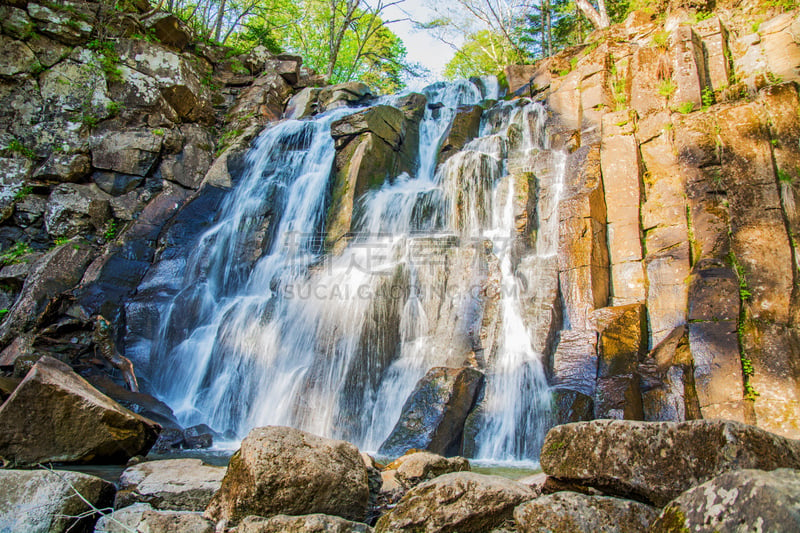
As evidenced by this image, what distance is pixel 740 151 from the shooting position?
26.6ft

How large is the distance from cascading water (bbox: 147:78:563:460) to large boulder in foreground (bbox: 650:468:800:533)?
201 inches

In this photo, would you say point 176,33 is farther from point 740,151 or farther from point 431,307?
point 740,151

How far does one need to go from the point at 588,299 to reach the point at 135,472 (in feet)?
23.0

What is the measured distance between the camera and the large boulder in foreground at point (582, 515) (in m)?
2.45

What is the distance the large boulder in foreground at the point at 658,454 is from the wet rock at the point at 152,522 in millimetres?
2397

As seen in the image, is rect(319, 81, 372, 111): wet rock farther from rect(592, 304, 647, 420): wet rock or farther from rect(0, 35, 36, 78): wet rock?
rect(592, 304, 647, 420): wet rock

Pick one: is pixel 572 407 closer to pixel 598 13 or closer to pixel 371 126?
pixel 371 126

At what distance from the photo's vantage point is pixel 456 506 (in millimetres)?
3008

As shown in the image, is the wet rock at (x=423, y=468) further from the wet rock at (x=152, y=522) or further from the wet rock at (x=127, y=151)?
the wet rock at (x=127, y=151)

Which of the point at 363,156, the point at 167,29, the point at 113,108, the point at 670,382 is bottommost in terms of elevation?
the point at 670,382

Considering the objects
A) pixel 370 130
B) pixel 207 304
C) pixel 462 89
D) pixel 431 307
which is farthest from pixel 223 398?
pixel 462 89

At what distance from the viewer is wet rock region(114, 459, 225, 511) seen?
12.6ft

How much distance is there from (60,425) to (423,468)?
3.99 metres

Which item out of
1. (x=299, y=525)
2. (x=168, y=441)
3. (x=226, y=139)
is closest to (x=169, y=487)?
(x=299, y=525)
